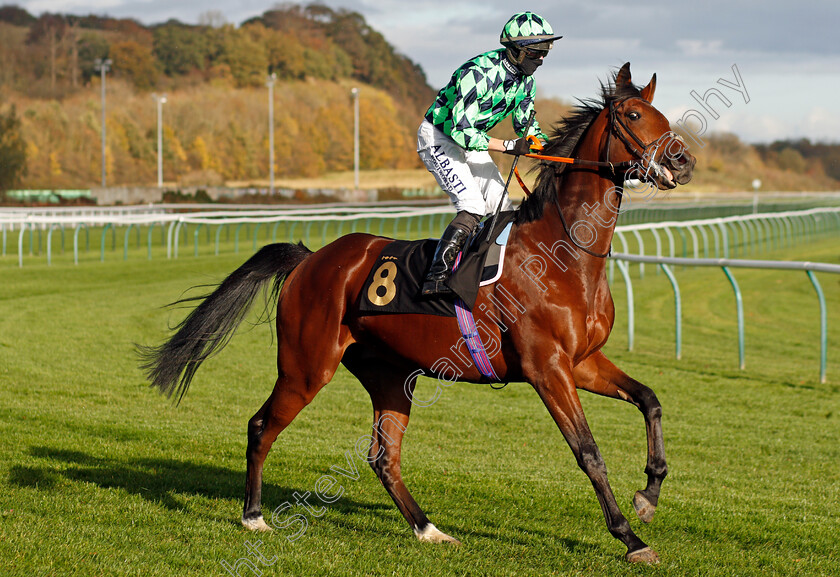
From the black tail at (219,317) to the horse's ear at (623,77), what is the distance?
173 cm

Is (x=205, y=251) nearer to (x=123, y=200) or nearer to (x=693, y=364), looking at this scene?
(x=693, y=364)

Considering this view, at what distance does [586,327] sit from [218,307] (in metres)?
1.91

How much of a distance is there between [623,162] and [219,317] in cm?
214

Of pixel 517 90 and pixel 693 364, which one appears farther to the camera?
pixel 693 364

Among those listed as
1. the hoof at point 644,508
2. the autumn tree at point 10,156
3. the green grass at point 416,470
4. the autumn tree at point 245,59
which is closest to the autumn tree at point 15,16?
the autumn tree at point 245,59

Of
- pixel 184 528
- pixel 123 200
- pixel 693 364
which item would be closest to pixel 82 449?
pixel 184 528

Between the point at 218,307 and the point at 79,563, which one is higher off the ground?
the point at 218,307

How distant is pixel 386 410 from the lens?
4238mm

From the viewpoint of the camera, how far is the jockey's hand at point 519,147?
378cm

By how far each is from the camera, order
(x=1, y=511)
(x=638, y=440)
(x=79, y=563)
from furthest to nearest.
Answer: (x=638, y=440) → (x=1, y=511) → (x=79, y=563)

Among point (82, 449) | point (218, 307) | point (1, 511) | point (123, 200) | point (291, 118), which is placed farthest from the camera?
point (291, 118)

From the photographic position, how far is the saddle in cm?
378

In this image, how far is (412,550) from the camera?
140 inches

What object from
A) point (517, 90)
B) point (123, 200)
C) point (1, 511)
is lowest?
point (123, 200)
